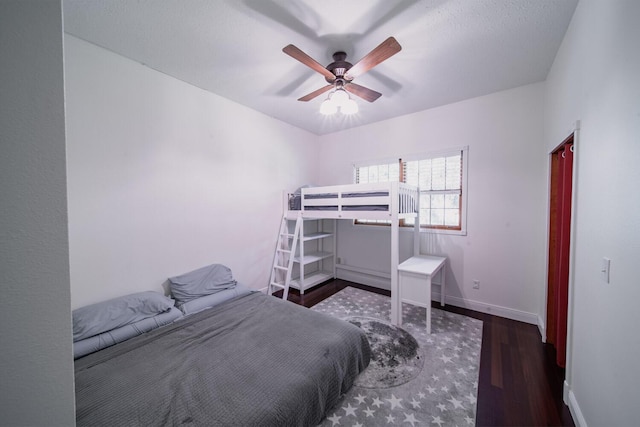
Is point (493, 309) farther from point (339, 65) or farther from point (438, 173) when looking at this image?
point (339, 65)

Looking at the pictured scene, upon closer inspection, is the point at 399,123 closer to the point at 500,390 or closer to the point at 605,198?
the point at 605,198

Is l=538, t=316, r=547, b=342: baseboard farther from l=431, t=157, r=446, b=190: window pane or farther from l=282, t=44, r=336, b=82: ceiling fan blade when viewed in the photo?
l=282, t=44, r=336, b=82: ceiling fan blade

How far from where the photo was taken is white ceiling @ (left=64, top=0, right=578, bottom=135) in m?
1.60

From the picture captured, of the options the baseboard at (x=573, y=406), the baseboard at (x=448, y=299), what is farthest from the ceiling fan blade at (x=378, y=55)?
the baseboard at (x=448, y=299)

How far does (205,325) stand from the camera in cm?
200

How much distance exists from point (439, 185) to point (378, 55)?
208 centimetres

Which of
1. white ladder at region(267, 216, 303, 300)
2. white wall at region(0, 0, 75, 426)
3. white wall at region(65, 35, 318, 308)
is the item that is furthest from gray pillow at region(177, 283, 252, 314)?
white wall at region(0, 0, 75, 426)

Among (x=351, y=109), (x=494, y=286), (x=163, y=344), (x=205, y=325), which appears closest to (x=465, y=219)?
(x=494, y=286)

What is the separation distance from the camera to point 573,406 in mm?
1516

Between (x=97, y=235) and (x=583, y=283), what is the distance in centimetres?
359

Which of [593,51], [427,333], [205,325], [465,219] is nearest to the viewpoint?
[593,51]

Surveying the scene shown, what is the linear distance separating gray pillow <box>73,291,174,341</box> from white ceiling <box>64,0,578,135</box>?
2141mm

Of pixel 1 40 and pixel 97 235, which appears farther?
pixel 97 235

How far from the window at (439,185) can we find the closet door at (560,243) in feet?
2.77
